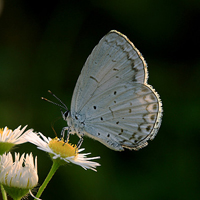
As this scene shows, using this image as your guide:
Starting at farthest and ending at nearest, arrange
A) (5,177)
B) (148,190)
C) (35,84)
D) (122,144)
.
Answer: (35,84), (148,190), (122,144), (5,177)

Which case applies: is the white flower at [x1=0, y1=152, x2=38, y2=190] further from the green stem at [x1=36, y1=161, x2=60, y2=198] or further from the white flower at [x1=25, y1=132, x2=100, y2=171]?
the white flower at [x1=25, y1=132, x2=100, y2=171]

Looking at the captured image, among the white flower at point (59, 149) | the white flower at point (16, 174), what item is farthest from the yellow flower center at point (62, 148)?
the white flower at point (16, 174)

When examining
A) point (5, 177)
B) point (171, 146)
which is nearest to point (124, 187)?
point (171, 146)

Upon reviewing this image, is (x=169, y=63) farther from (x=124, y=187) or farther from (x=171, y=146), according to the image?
(x=124, y=187)

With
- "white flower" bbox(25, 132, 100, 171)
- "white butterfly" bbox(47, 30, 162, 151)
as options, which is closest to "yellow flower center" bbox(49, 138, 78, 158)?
"white flower" bbox(25, 132, 100, 171)

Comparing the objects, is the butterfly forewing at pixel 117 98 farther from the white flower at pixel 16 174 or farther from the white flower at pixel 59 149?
the white flower at pixel 16 174

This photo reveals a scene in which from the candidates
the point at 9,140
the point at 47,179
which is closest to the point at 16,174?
the point at 47,179
